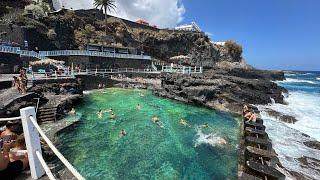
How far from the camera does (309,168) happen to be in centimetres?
1316

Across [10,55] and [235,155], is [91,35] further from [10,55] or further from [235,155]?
[235,155]

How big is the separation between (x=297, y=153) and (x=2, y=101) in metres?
18.8

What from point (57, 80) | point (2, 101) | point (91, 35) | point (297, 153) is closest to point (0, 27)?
point (57, 80)

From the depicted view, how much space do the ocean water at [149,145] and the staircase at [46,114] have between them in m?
1.90

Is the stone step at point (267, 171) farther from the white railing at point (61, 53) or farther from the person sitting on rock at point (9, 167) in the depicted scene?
the white railing at point (61, 53)

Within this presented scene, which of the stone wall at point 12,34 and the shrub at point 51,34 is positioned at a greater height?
the shrub at point 51,34

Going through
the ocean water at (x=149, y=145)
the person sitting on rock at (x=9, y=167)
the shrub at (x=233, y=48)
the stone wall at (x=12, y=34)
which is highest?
the shrub at (x=233, y=48)

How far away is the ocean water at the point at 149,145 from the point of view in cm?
1112

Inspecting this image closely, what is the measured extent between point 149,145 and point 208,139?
3991 mm

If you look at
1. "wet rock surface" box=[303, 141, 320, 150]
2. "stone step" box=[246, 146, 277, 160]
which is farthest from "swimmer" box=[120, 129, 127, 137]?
"wet rock surface" box=[303, 141, 320, 150]

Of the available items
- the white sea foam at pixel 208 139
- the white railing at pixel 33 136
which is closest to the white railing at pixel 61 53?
the white sea foam at pixel 208 139

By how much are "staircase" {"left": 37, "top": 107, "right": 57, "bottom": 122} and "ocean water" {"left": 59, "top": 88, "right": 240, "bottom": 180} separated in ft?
6.23

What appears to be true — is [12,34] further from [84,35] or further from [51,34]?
[84,35]

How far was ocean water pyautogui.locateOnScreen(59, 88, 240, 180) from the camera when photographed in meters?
11.1
